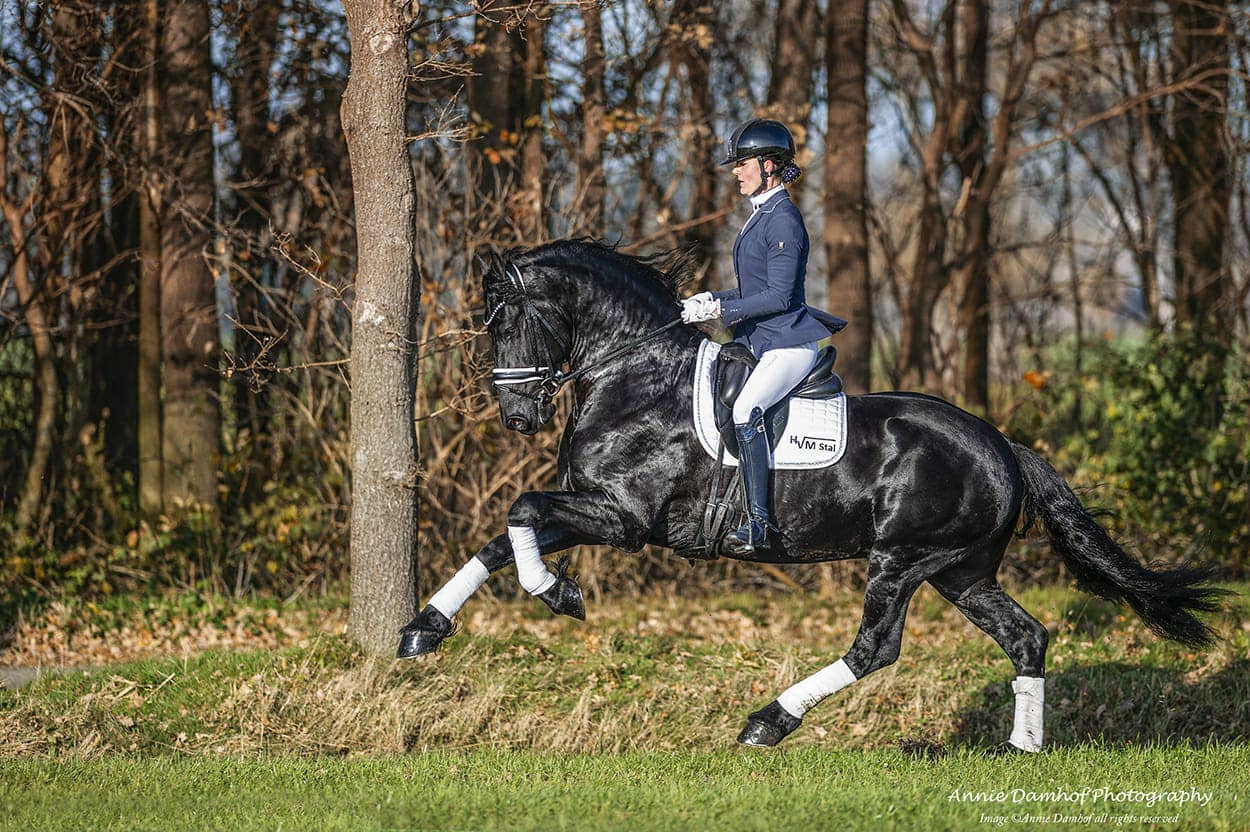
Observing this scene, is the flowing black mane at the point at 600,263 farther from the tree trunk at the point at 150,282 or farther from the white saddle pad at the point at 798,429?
Answer: the tree trunk at the point at 150,282

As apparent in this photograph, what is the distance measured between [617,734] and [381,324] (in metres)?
2.87

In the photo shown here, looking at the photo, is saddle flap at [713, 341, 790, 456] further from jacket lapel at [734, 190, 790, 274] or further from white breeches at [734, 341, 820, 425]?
jacket lapel at [734, 190, 790, 274]

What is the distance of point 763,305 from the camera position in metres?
6.34

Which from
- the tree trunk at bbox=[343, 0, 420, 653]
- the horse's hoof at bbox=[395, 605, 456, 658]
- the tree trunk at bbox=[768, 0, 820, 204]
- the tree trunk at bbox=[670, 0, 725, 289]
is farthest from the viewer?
the tree trunk at bbox=[768, 0, 820, 204]

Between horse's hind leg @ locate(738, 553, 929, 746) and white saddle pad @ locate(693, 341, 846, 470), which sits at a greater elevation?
white saddle pad @ locate(693, 341, 846, 470)

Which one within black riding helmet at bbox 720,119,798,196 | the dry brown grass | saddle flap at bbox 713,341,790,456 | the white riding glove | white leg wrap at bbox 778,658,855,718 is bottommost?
the dry brown grass

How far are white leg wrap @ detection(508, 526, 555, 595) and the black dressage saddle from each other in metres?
1.08

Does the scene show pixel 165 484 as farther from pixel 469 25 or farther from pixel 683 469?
pixel 683 469

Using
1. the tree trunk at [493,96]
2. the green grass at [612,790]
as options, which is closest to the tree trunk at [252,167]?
the tree trunk at [493,96]

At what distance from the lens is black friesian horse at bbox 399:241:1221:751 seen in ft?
21.0

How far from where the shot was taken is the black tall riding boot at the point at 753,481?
6.29 m

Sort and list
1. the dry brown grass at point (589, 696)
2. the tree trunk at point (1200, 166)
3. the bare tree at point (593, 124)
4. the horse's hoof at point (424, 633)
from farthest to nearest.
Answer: the tree trunk at point (1200, 166), the bare tree at point (593, 124), the dry brown grass at point (589, 696), the horse's hoof at point (424, 633)

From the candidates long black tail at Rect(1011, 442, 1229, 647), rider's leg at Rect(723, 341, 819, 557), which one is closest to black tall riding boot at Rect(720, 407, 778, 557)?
rider's leg at Rect(723, 341, 819, 557)

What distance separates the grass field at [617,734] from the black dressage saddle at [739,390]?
1685 millimetres
